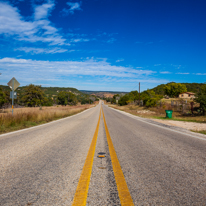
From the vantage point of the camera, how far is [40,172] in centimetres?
308

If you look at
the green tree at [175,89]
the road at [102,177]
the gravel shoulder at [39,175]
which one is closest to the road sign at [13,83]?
the gravel shoulder at [39,175]

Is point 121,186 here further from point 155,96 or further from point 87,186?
point 155,96

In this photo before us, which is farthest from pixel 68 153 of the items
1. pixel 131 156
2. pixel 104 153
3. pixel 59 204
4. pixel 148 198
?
pixel 148 198

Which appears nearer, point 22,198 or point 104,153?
point 22,198

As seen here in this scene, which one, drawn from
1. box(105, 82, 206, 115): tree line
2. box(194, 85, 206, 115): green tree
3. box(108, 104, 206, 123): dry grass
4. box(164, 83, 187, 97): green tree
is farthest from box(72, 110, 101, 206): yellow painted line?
box(164, 83, 187, 97): green tree

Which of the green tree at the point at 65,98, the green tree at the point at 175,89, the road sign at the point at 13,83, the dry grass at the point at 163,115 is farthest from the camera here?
the green tree at the point at 65,98

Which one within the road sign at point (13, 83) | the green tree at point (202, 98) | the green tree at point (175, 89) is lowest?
the green tree at point (202, 98)

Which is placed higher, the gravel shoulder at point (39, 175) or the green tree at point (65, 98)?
the green tree at point (65, 98)

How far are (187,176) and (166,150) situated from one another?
6.27 feet

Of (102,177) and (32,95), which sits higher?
(32,95)

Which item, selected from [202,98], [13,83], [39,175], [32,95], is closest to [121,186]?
[39,175]

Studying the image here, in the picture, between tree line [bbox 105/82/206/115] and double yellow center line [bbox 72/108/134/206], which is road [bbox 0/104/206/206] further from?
tree line [bbox 105/82/206/115]

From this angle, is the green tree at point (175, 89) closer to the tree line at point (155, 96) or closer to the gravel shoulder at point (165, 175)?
the tree line at point (155, 96)

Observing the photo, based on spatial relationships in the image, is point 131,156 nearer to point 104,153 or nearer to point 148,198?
point 104,153
